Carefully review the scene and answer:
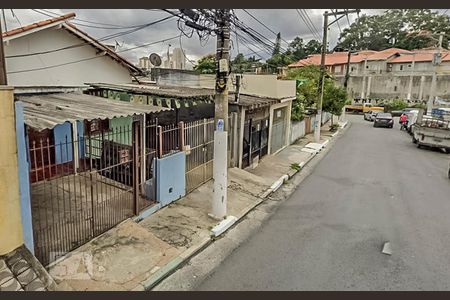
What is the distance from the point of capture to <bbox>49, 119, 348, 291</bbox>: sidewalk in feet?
16.4

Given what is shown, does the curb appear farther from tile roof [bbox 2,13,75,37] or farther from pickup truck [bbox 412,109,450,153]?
pickup truck [bbox 412,109,450,153]

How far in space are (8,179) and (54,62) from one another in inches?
241

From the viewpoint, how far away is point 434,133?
18.3 m

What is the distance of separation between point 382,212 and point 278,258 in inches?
167

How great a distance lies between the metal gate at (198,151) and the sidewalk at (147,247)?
0.37m

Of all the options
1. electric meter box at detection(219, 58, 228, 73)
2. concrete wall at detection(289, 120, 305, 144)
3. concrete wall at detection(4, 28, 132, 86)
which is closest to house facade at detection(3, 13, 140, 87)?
concrete wall at detection(4, 28, 132, 86)

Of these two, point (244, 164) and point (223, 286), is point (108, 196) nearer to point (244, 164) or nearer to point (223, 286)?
point (223, 286)

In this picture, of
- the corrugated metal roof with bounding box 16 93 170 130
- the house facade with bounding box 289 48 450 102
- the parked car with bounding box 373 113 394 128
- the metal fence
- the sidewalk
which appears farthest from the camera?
the house facade with bounding box 289 48 450 102

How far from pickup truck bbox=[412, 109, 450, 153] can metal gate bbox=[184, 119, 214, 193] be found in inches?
607

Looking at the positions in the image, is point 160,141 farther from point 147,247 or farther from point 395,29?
point 395,29

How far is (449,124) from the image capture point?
59.4 ft

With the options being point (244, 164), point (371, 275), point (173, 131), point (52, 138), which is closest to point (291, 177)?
point (244, 164)

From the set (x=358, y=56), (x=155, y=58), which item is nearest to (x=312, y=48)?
(x=358, y=56)

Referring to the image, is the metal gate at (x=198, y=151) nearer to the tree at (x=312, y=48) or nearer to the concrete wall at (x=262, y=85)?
the concrete wall at (x=262, y=85)
